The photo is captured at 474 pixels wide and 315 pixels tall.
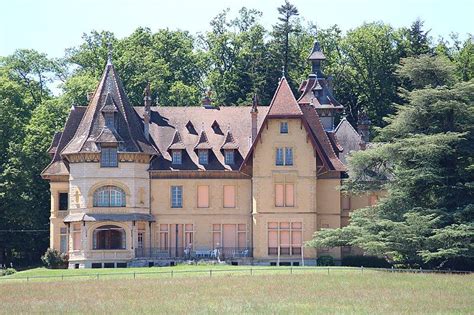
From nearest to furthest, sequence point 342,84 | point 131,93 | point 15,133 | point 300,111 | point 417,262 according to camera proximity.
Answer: point 417,262
point 300,111
point 15,133
point 131,93
point 342,84

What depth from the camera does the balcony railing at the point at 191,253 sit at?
7706cm

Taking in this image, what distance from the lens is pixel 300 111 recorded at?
76562 mm

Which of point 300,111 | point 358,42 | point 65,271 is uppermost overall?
point 358,42

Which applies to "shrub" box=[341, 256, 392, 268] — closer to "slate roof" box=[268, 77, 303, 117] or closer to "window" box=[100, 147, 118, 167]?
"slate roof" box=[268, 77, 303, 117]

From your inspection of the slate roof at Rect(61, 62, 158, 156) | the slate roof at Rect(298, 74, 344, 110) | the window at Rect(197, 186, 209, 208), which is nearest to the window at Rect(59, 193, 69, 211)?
the slate roof at Rect(61, 62, 158, 156)

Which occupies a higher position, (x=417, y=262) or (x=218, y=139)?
(x=218, y=139)

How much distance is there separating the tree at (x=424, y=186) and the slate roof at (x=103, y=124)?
12.4 metres

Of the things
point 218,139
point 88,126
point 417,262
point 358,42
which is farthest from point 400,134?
point 358,42

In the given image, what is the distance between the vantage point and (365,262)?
250 feet

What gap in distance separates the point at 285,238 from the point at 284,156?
4753 millimetres

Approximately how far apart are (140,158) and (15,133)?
1620 centimetres

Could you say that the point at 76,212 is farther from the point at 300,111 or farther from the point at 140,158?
the point at 300,111

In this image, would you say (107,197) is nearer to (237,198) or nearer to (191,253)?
(191,253)

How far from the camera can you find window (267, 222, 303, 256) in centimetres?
7706
